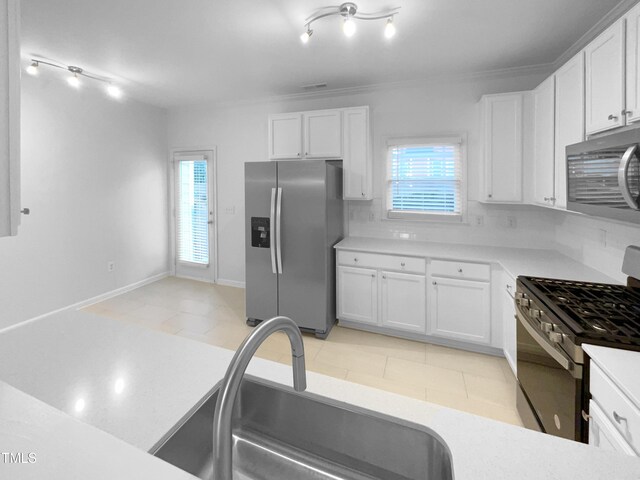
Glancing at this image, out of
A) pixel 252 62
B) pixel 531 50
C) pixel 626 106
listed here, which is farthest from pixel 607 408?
pixel 252 62

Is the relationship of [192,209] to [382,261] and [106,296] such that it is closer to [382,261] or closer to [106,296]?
[106,296]

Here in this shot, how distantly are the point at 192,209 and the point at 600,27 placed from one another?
16.9 ft

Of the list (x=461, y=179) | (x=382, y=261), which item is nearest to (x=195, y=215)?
(x=382, y=261)

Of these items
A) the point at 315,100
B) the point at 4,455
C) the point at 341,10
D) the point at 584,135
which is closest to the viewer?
the point at 4,455

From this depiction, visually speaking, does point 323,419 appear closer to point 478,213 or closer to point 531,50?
point 478,213

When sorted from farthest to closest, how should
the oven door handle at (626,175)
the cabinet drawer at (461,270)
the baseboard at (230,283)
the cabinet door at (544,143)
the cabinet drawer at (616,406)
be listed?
the baseboard at (230,283)
the cabinet drawer at (461,270)
the cabinet door at (544,143)
the oven door handle at (626,175)
the cabinet drawer at (616,406)

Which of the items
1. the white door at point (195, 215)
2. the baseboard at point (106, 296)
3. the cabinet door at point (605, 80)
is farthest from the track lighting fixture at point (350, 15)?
the baseboard at point (106, 296)

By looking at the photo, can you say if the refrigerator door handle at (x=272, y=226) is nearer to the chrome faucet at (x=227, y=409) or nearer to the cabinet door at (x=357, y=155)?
the cabinet door at (x=357, y=155)

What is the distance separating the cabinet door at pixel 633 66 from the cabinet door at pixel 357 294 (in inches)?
85.8

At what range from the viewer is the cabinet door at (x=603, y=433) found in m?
1.10

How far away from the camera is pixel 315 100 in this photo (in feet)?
13.7

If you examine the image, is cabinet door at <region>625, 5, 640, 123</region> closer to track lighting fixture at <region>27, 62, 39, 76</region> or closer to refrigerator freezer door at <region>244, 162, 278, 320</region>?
refrigerator freezer door at <region>244, 162, 278, 320</region>

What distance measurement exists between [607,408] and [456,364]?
66.4 inches

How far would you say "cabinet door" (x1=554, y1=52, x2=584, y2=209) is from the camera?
2062mm
